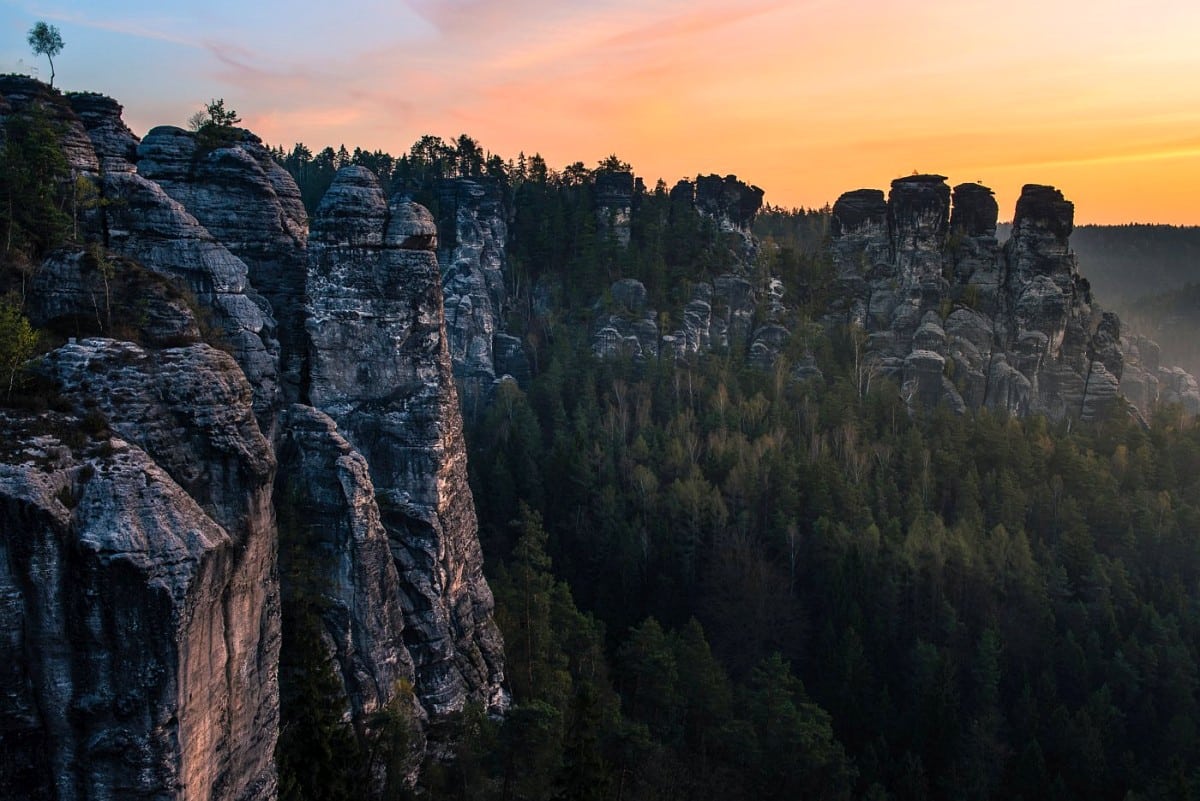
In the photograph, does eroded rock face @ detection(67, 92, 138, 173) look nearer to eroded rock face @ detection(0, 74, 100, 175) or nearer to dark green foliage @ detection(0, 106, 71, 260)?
eroded rock face @ detection(0, 74, 100, 175)

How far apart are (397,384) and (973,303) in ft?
170

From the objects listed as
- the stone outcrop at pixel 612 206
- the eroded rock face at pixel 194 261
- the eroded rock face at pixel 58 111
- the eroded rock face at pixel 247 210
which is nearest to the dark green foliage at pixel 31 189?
the eroded rock face at pixel 58 111

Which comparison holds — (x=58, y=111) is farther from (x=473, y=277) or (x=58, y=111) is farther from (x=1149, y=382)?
(x=1149, y=382)

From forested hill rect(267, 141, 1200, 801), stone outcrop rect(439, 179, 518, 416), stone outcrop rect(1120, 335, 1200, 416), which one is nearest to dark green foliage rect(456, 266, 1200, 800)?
forested hill rect(267, 141, 1200, 801)

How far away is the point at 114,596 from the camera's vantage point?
13625 millimetres

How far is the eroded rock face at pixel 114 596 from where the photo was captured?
13500 millimetres

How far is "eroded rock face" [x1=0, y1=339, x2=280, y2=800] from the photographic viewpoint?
44.3 feet

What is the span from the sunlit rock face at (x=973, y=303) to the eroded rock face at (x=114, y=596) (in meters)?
53.9

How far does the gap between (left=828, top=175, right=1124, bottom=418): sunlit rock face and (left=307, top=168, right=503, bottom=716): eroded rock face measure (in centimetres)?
4269

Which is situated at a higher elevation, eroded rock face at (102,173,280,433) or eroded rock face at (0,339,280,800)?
eroded rock face at (102,173,280,433)

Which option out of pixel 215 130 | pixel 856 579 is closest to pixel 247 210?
pixel 215 130

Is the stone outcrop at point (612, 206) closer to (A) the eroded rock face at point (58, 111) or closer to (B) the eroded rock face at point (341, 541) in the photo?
(A) the eroded rock face at point (58, 111)

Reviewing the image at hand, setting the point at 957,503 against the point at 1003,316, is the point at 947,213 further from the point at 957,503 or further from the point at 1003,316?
the point at 957,503

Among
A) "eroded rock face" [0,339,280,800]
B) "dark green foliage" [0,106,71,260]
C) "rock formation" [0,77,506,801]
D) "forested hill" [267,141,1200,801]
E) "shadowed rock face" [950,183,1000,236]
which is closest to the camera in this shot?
"eroded rock face" [0,339,280,800]
